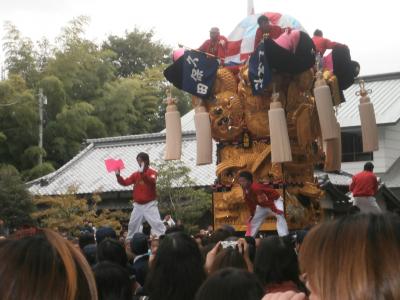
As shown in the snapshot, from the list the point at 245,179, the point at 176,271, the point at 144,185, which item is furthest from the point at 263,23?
the point at 176,271

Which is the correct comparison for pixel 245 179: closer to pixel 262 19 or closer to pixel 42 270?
pixel 262 19

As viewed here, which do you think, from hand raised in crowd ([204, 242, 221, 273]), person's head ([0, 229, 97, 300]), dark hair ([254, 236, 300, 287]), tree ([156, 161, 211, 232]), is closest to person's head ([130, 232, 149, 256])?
hand raised in crowd ([204, 242, 221, 273])

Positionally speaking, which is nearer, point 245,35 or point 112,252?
point 112,252

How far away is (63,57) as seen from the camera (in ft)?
88.2

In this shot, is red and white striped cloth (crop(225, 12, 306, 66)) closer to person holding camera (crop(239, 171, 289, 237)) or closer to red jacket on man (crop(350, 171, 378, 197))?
person holding camera (crop(239, 171, 289, 237))

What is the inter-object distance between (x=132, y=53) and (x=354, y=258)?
1603 inches

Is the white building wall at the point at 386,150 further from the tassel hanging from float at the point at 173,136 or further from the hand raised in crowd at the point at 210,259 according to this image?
the hand raised in crowd at the point at 210,259

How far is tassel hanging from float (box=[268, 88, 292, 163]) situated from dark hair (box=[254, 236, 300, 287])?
151 inches

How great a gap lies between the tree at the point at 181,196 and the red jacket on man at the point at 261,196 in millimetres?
9067

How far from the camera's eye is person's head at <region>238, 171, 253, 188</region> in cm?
790

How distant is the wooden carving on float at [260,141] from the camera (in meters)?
8.52

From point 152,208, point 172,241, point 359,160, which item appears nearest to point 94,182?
point 359,160

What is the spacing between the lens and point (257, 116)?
28.2ft

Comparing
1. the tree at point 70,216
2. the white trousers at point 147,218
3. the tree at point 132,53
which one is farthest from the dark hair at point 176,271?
the tree at point 132,53
